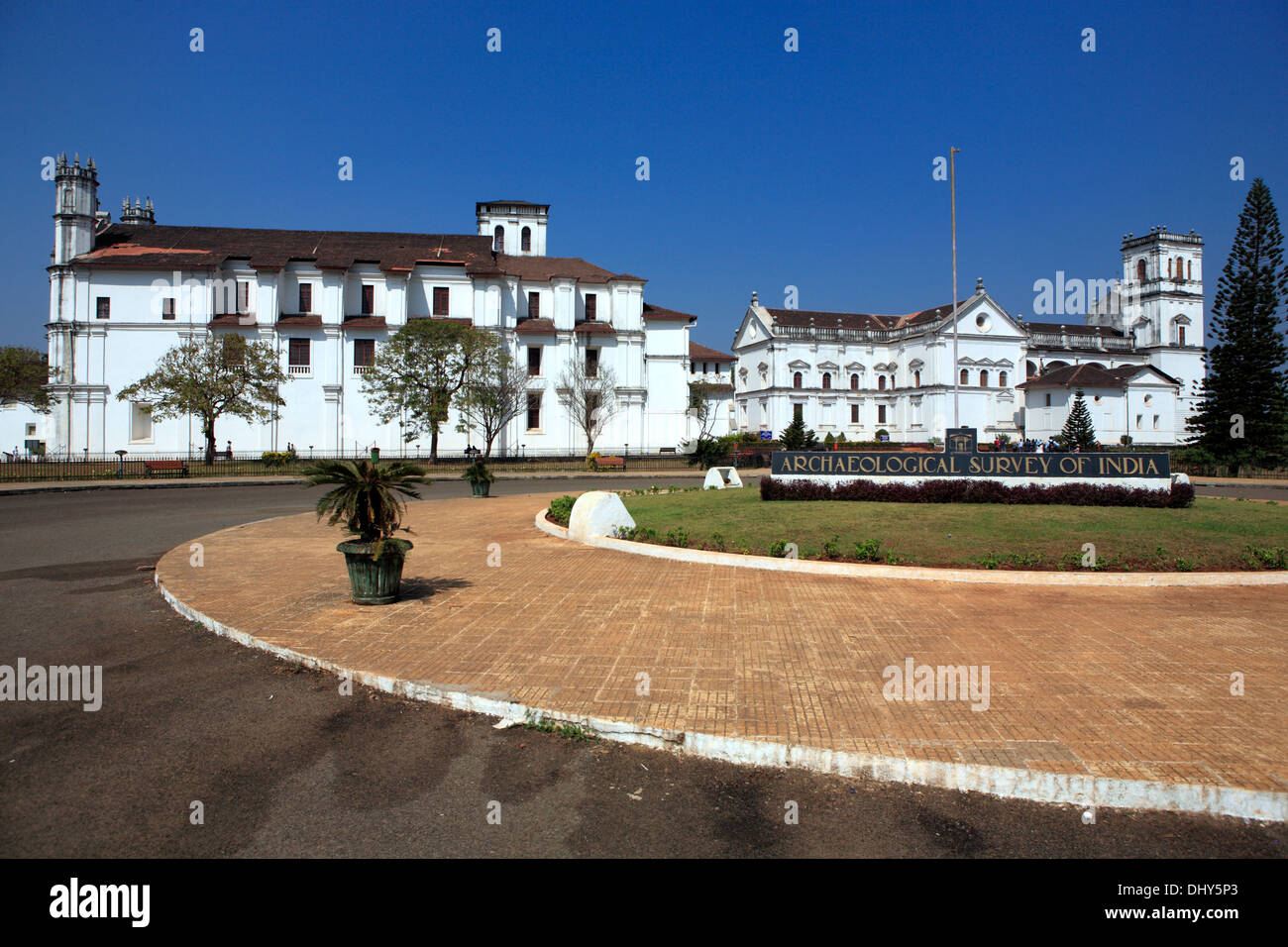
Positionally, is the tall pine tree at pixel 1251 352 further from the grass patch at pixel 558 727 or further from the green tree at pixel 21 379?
the green tree at pixel 21 379

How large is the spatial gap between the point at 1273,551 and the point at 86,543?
748 inches

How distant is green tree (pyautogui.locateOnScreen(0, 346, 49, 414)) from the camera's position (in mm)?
47844

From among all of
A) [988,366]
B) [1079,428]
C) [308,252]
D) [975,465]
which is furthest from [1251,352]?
[308,252]

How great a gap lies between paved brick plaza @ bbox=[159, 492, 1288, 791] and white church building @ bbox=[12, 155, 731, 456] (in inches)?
1763

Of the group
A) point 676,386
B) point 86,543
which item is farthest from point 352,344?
point 86,543

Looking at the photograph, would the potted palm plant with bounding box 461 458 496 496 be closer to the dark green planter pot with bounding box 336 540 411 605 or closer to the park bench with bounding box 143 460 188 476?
the dark green planter pot with bounding box 336 540 411 605

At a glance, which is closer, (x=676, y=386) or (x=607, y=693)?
(x=607, y=693)

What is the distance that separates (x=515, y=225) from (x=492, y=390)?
27.7m

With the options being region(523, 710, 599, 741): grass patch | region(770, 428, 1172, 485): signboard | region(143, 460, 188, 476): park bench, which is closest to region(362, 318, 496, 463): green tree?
region(143, 460, 188, 476): park bench

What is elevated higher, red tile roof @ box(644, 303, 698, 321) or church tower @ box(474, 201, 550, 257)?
church tower @ box(474, 201, 550, 257)

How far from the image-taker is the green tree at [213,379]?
3916 centimetres

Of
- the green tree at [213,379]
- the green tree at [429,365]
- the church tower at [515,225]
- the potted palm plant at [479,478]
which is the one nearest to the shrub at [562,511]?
the potted palm plant at [479,478]
